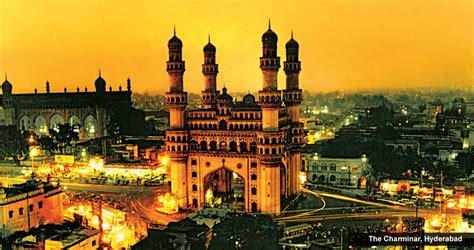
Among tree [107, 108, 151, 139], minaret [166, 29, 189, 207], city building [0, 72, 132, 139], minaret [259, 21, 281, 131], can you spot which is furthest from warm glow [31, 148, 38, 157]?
minaret [259, 21, 281, 131]

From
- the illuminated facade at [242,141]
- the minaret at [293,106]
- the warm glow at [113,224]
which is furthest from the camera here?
the minaret at [293,106]

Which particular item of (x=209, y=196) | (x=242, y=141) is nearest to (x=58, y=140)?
(x=209, y=196)

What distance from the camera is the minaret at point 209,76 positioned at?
34781 millimetres

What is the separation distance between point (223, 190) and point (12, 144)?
76.1 ft

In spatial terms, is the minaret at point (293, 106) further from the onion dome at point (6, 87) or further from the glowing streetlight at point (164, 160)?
the onion dome at point (6, 87)

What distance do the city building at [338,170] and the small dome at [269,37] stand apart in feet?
43.9

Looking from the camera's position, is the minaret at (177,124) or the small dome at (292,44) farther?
the small dome at (292,44)

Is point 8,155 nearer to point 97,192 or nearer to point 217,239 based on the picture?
point 97,192

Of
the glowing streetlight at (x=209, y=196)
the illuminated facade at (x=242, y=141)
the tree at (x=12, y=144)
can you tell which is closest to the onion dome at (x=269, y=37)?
the illuminated facade at (x=242, y=141)

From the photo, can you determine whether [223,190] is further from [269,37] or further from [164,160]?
[269,37]

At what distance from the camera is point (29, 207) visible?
2489 cm

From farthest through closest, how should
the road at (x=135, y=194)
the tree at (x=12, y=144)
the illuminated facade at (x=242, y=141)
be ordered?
1. the tree at (x=12, y=144)
2. the road at (x=135, y=194)
3. the illuminated facade at (x=242, y=141)

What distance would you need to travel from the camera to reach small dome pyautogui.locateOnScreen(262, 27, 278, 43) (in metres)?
29.1

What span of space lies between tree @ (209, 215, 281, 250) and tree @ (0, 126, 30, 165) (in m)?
29.5
